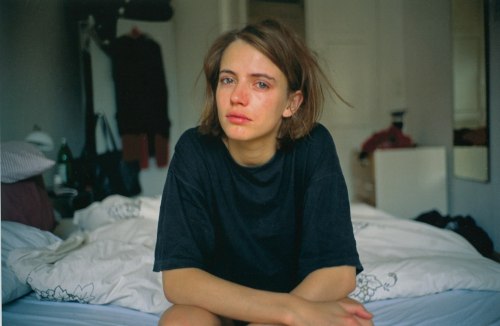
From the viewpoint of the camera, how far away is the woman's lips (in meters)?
0.67

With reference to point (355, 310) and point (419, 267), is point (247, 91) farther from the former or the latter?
point (419, 267)

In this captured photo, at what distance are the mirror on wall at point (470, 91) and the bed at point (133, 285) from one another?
1009mm

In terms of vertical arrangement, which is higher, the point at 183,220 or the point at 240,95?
the point at 240,95

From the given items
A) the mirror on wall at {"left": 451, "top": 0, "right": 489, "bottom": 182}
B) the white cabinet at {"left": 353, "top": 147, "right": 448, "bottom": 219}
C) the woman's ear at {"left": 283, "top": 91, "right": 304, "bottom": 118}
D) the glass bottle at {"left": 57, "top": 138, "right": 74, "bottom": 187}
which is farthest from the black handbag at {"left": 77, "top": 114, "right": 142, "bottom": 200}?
the mirror on wall at {"left": 451, "top": 0, "right": 489, "bottom": 182}

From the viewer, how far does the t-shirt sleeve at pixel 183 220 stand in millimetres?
643

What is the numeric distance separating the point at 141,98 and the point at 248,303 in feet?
6.59

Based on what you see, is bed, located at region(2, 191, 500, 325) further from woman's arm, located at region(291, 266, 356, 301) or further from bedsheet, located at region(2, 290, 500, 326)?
woman's arm, located at region(291, 266, 356, 301)

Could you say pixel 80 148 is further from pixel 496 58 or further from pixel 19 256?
pixel 496 58

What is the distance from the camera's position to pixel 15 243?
0.99m

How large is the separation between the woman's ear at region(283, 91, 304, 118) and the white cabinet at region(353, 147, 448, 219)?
5.07ft

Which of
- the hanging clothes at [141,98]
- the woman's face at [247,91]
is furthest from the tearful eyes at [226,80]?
the hanging clothes at [141,98]

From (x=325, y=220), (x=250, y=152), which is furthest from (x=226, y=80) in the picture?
(x=325, y=220)

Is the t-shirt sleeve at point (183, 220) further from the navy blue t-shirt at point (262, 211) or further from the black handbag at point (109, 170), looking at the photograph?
the black handbag at point (109, 170)

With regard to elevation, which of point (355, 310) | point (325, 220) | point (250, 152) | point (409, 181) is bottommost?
point (409, 181)
